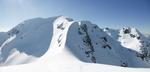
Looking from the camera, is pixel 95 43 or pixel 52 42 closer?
pixel 52 42

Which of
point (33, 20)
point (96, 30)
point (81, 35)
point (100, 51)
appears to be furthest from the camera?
point (33, 20)

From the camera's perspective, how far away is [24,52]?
95.3 metres

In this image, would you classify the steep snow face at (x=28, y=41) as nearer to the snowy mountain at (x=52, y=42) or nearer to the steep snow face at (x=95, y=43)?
the snowy mountain at (x=52, y=42)

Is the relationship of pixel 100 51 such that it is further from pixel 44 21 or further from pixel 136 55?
pixel 136 55

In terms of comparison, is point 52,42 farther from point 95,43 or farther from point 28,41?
point 95,43

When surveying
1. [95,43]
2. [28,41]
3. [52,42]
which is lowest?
[52,42]

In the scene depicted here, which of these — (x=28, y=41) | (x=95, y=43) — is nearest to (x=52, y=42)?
(x=28, y=41)

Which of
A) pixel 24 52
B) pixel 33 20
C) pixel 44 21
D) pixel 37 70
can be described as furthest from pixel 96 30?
pixel 37 70

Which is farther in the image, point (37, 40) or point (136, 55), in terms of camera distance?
point (136, 55)

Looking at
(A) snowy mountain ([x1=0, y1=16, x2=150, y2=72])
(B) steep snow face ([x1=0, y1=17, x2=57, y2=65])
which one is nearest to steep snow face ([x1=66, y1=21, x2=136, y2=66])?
(A) snowy mountain ([x1=0, y1=16, x2=150, y2=72])

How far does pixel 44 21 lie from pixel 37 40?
31.0 meters

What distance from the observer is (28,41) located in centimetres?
11231

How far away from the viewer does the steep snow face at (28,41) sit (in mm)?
90713

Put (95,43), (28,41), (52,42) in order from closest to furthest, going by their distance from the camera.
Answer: (52,42)
(28,41)
(95,43)
